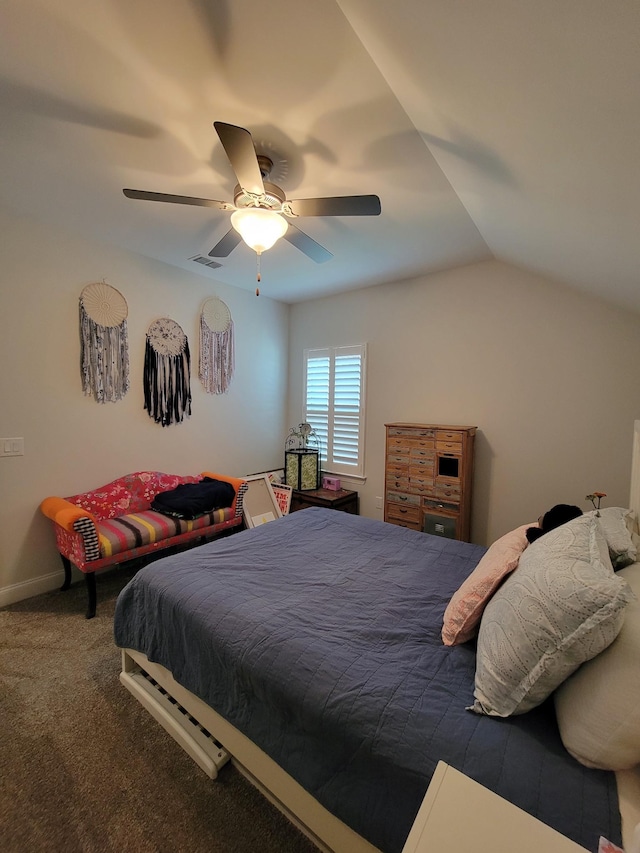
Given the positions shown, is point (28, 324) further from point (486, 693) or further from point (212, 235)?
point (486, 693)

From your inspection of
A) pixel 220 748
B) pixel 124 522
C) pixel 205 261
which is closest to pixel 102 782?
pixel 220 748

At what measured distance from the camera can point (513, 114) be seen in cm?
111

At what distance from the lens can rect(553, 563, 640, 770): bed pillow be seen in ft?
2.51

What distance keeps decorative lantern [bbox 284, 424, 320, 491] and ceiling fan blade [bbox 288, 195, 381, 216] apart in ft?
8.88

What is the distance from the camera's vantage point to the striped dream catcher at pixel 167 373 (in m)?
3.32

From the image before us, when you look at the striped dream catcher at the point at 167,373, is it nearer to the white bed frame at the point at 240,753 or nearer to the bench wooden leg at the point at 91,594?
the bench wooden leg at the point at 91,594

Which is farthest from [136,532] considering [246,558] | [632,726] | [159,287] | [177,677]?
[632,726]

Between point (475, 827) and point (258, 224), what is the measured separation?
215 centimetres

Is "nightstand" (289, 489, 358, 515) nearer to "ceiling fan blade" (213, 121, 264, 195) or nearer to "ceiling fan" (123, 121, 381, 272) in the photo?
"ceiling fan" (123, 121, 381, 272)

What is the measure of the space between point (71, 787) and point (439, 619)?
160 centimetres

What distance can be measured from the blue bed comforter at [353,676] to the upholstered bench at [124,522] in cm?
83

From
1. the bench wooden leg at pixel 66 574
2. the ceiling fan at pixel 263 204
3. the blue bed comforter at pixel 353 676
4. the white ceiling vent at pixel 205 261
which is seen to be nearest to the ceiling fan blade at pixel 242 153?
the ceiling fan at pixel 263 204

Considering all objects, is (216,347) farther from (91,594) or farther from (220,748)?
(220,748)

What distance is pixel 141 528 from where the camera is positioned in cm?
273
